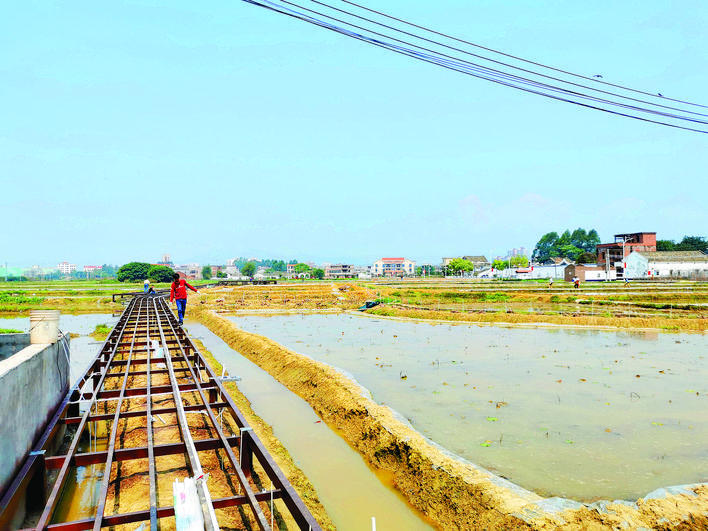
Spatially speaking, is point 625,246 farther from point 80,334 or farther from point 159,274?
point 159,274

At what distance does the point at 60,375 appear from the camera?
7.80 meters

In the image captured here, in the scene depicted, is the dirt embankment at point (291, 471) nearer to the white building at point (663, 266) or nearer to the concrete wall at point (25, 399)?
the concrete wall at point (25, 399)

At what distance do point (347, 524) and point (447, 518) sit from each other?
4.08 feet

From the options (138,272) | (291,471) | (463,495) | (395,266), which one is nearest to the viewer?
(463,495)

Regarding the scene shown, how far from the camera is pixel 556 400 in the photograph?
9.41 metres

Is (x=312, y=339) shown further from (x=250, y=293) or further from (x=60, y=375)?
(x=250, y=293)

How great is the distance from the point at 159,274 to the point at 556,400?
334ft

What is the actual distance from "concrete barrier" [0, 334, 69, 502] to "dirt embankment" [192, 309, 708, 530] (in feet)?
15.8

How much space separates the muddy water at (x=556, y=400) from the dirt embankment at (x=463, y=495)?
658 mm

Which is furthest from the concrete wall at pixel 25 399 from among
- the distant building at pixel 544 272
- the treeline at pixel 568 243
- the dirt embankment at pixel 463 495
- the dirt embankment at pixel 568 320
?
the treeline at pixel 568 243

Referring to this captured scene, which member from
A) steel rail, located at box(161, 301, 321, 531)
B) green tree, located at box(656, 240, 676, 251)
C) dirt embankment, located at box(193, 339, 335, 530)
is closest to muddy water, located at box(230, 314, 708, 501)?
dirt embankment, located at box(193, 339, 335, 530)

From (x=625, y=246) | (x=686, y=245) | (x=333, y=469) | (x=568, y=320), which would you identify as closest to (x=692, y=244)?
(x=686, y=245)

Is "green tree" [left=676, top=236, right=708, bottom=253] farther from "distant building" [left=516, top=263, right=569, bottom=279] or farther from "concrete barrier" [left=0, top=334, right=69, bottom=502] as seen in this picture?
"concrete barrier" [left=0, top=334, right=69, bottom=502]

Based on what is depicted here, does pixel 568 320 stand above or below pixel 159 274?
below
